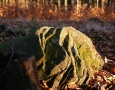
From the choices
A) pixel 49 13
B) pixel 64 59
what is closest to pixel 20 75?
pixel 64 59

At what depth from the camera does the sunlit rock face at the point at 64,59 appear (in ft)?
17.6

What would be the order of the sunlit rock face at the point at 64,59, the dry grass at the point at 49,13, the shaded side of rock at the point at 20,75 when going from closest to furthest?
the shaded side of rock at the point at 20,75, the sunlit rock face at the point at 64,59, the dry grass at the point at 49,13

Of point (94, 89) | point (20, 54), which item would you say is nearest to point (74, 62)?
point (94, 89)

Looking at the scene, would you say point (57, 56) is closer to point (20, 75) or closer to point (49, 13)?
point (20, 75)

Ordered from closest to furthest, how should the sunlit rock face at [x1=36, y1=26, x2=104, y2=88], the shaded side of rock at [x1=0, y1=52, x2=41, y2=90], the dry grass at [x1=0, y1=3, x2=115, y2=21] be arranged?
the shaded side of rock at [x1=0, y1=52, x2=41, y2=90] → the sunlit rock face at [x1=36, y1=26, x2=104, y2=88] → the dry grass at [x1=0, y1=3, x2=115, y2=21]

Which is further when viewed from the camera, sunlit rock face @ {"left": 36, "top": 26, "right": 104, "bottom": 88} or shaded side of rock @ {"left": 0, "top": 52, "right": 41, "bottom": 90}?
sunlit rock face @ {"left": 36, "top": 26, "right": 104, "bottom": 88}

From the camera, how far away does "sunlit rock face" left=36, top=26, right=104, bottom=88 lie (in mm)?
5367

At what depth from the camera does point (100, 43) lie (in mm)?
9445

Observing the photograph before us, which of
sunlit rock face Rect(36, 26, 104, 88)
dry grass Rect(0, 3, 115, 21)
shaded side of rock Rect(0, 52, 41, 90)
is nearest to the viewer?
shaded side of rock Rect(0, 52, 41, 90)

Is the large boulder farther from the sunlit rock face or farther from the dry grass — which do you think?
the dry grass

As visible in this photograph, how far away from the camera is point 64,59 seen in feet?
17.9

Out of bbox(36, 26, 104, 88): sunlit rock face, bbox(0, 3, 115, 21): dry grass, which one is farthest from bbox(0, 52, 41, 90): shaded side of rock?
bbox(0, 3, 115, 21): dry grass

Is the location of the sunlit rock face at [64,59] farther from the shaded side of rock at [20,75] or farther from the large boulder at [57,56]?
the shaded side of rock at [20,75]

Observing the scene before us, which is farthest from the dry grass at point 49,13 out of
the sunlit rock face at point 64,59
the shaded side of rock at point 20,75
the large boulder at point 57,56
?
the shaded side of rock at point 20,75
